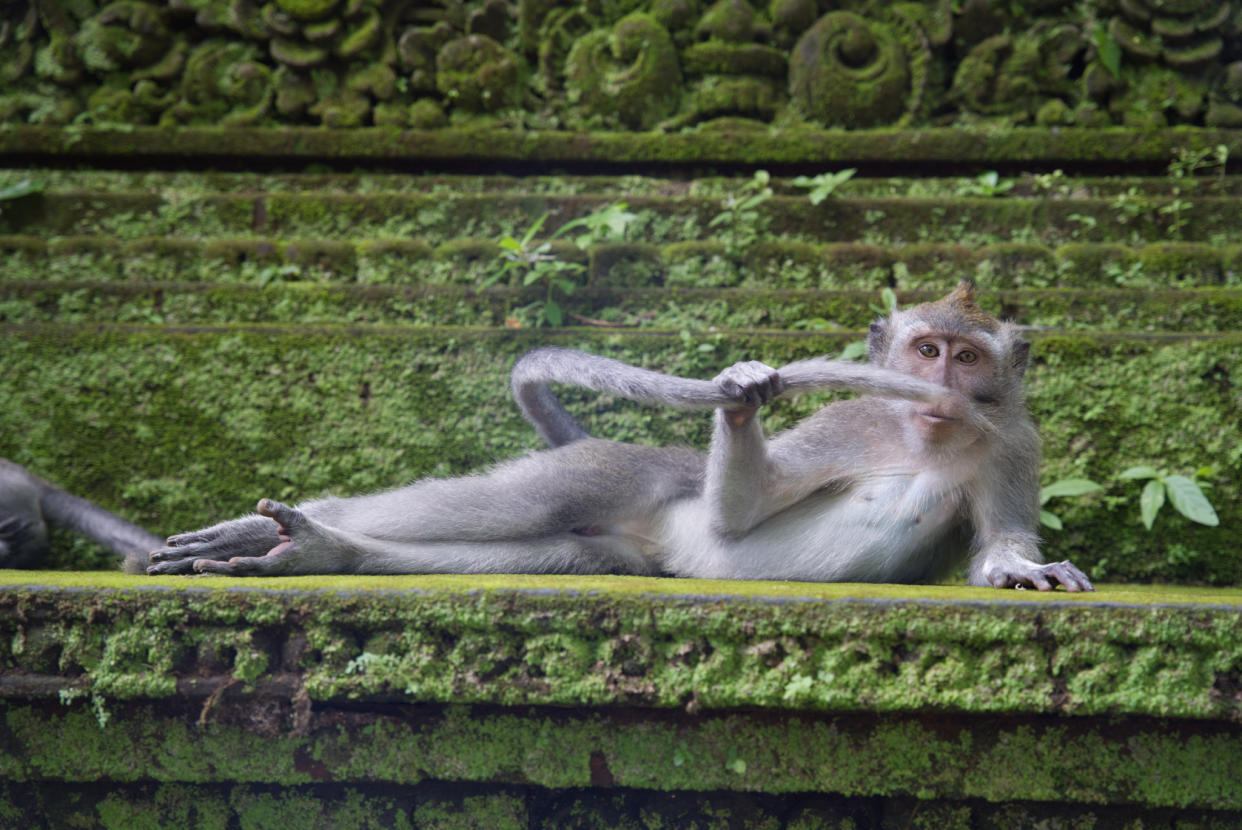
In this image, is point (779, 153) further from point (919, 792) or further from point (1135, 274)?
point (919, 792)

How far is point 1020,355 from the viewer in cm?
295

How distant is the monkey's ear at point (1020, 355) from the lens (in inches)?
115

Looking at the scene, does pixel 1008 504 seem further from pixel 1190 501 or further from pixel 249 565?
pixel 249 565

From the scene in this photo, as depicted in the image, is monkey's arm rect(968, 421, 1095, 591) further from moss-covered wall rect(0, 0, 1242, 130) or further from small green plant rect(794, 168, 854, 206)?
moss-covered wall rect(0, 0, 1242, 130)

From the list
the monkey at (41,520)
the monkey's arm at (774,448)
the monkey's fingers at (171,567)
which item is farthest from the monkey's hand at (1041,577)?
the monkey at (41,520)

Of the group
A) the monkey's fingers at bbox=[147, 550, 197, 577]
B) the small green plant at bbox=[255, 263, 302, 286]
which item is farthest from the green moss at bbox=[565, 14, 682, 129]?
the monkey's fingers at bbox=[147, 550, 197, 577]

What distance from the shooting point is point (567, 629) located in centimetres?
203

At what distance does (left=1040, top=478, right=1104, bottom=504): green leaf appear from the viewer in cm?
333

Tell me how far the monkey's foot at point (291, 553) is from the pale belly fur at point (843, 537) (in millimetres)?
1063

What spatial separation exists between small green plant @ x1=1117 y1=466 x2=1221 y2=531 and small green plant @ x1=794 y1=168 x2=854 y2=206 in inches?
64.2

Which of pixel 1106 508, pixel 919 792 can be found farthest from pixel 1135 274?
pixel 919 792

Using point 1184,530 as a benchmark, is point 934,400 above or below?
above

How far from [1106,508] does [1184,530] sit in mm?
255

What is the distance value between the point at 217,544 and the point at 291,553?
0.22 metres
